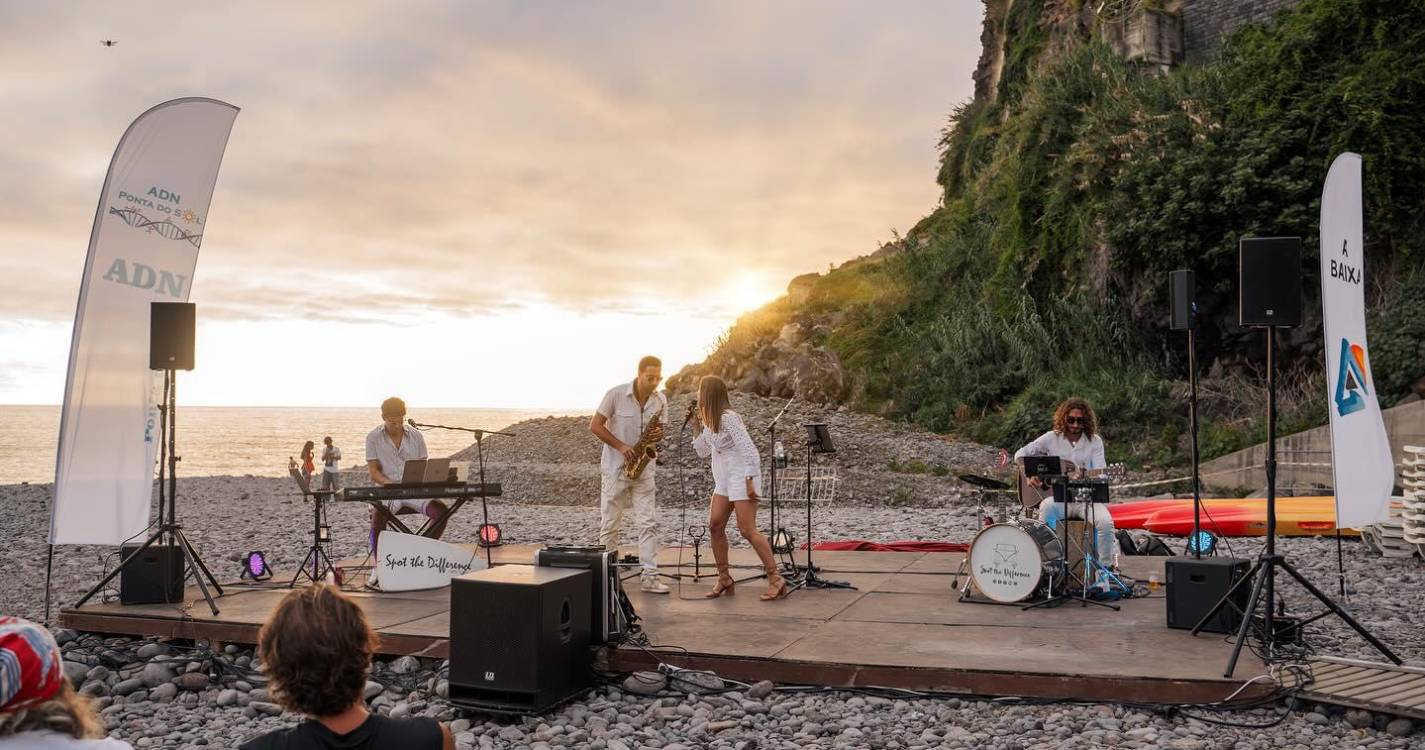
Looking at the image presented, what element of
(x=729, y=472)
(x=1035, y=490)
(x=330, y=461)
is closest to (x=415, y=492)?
(x=729, y=472)

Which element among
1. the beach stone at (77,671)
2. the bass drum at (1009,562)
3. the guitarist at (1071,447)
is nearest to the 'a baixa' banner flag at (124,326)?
the beach stone at (77,671)

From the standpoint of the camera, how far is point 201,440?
7300 cm

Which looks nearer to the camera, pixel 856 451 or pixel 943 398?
pixel 856 451

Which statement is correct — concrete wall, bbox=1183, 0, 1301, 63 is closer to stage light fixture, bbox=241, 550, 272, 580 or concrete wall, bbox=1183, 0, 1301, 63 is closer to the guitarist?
the guitarist

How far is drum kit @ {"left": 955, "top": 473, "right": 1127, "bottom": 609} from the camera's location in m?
7.73

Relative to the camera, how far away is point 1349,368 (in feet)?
25.0

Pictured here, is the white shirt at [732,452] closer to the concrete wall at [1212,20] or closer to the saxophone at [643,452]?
the saxophone at [643,452]

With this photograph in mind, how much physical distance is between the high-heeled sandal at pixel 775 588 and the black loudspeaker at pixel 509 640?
97.5 inches

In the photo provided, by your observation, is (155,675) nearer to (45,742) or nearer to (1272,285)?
(45,742)

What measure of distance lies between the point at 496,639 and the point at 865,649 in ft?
7.09

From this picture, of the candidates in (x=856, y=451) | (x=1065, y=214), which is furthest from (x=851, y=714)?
(x=1065, y=214)

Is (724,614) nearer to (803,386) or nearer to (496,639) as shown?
(496,639)

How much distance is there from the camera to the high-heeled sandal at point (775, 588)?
26.5 feet

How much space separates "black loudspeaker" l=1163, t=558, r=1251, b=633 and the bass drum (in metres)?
1.05
